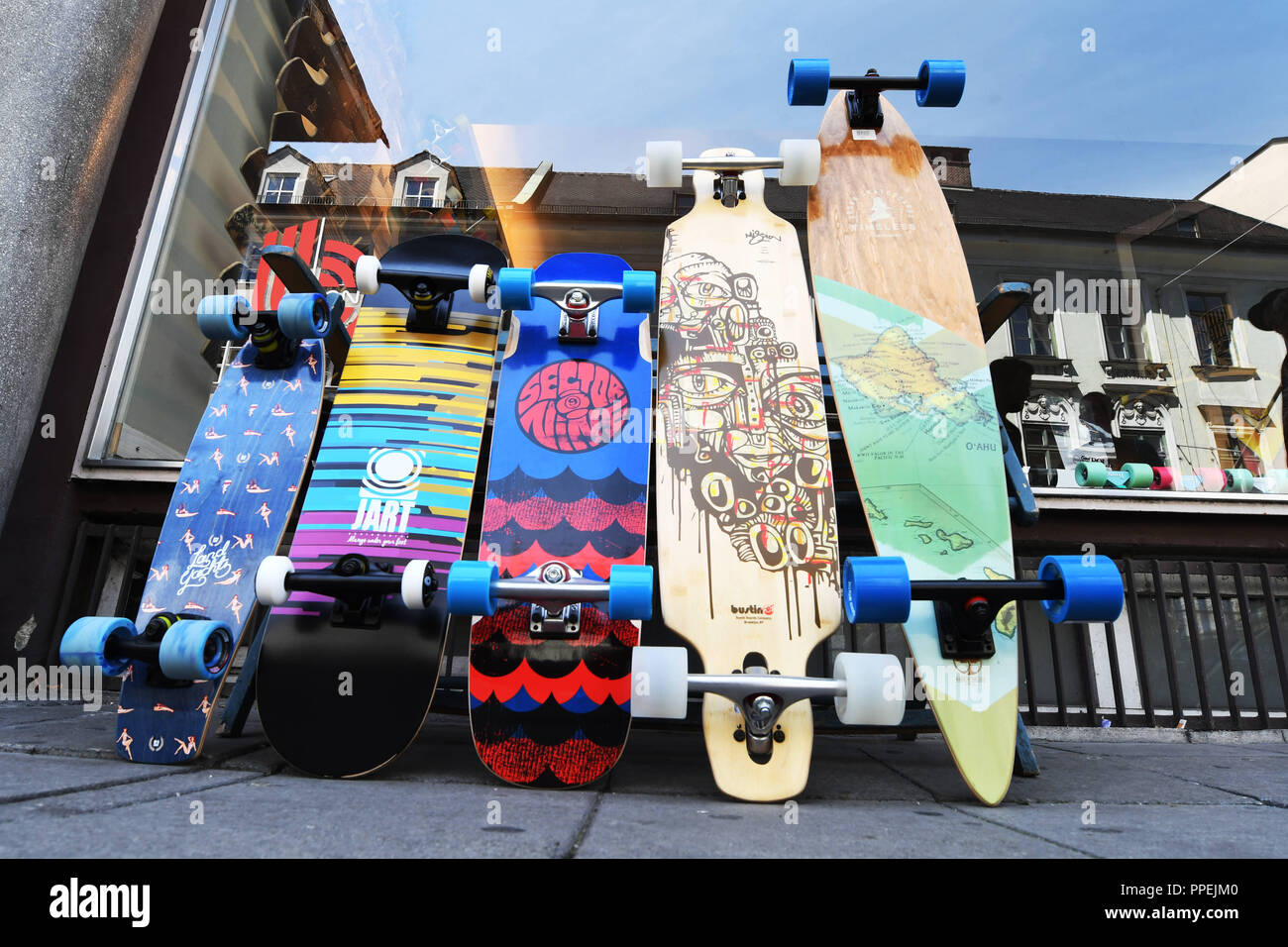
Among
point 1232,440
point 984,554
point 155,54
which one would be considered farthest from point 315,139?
point 1232,440

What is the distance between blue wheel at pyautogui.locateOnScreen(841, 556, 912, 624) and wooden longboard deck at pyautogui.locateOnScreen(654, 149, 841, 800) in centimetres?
27

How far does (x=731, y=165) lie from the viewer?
2.70m

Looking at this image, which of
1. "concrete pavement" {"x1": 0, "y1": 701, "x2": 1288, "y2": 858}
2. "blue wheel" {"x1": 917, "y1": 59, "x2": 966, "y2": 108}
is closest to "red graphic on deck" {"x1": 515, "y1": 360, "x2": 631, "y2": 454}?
"concrete pavement" {"x1": 0, "y1": 701, "x2": 1288, "y2": 858}

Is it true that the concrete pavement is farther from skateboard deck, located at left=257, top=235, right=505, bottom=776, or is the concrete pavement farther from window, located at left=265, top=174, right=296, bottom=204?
window, located at left=265, top=174, right=296, bottom=204

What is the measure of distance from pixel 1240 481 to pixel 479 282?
4102 millimetres

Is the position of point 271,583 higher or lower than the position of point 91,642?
higher

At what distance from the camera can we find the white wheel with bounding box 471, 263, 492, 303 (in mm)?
2160

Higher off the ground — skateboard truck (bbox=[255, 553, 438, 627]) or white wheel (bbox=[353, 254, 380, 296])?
white wheel (bbox=[353, 254, 380, 296])

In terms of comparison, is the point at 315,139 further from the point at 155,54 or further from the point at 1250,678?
the point at 1250,678

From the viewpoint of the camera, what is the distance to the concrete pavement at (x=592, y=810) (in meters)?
0.98

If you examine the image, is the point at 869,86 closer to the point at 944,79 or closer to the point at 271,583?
the point at 944,79

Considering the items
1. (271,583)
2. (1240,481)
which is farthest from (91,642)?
(1240,481)

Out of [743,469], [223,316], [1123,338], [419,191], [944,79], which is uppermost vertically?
[419,191]
